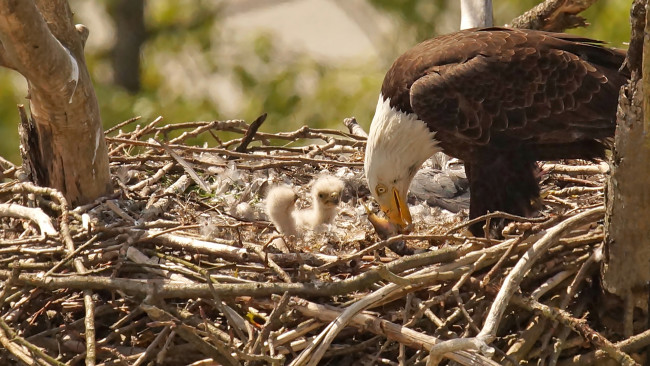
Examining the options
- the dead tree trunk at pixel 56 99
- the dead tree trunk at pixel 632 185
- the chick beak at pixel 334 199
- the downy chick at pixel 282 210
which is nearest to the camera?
the dead tree trunk at pixel 632 185

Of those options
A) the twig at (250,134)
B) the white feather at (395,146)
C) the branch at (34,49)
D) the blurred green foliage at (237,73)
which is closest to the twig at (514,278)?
the white feather at (395,146)

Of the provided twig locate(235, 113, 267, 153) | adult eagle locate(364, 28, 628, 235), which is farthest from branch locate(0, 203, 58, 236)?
adult eagle locate(364, 28, 628, 235)

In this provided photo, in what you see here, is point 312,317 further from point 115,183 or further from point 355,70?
point 355,70

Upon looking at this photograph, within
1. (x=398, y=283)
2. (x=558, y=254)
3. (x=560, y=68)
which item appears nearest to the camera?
(x=398, y=283)

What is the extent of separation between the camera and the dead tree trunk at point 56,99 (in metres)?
4.86

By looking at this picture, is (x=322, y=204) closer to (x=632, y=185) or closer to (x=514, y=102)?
(x=514, y=102)

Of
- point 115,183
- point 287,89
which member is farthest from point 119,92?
point 115,183

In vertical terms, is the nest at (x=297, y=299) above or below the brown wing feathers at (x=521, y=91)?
below

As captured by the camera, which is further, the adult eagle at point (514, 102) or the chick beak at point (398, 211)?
the chick beak at point (398, 211)

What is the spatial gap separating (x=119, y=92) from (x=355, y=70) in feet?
7.63

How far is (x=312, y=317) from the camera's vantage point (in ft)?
14.3

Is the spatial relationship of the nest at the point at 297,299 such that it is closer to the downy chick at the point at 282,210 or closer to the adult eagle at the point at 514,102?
the downy chick at the point at 282,210

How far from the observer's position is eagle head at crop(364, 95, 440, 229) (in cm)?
564

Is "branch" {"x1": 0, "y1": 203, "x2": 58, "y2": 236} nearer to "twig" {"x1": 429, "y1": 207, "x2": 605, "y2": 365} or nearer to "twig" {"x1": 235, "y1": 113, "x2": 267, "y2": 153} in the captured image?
"twig" {"x1": 235, "y1": 113, "x2": 267, "y2": 153}
